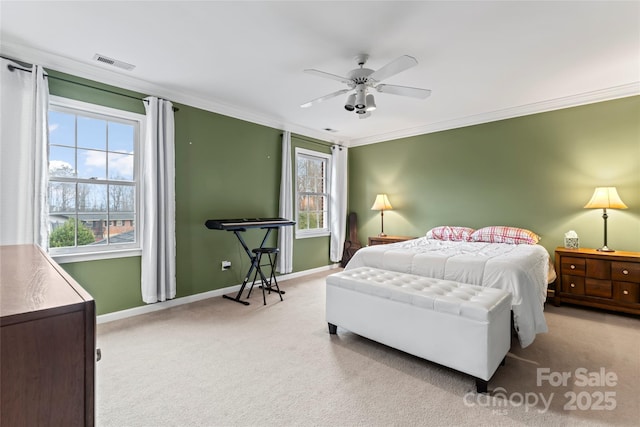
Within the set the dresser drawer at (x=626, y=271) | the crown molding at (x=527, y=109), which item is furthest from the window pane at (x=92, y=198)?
the dresser drawer at (x=626, y=271)

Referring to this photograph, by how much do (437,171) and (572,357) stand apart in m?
3.17

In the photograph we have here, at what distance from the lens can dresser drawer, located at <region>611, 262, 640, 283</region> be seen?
→ 3193 mm

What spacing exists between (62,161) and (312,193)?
11.7 ft

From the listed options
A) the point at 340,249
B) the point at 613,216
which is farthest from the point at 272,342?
the point at 613,216

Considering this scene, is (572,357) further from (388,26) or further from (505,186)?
(388,26)

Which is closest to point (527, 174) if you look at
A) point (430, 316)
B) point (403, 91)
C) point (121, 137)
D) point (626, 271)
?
point (626, 271)

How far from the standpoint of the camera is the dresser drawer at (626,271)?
319 centimetres

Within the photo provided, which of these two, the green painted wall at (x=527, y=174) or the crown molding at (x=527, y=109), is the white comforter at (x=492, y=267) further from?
the crown molding at (x=527, y=109)

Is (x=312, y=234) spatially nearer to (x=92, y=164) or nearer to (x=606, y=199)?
(x=92, y=164)

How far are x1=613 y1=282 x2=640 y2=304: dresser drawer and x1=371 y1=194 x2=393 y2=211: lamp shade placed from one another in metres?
3.03

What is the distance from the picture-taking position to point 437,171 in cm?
503

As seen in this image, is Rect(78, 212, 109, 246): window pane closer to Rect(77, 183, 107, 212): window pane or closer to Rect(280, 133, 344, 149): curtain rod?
Rect(77, 183, 107, 212): window pane

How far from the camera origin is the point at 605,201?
11.2 feet

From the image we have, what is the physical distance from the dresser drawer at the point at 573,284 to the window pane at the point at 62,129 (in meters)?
5.58
